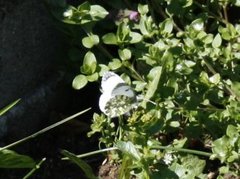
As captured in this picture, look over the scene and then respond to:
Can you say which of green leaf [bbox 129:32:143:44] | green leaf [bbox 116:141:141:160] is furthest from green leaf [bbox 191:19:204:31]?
green leaf [bbox 116:141:141:160]

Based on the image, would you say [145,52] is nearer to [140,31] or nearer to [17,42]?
[140,31]

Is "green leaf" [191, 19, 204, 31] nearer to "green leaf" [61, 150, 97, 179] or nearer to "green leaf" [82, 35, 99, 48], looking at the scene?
"green leaf" [82, 35, 99, 48]

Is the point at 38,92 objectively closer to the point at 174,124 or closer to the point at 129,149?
the point at 174,124

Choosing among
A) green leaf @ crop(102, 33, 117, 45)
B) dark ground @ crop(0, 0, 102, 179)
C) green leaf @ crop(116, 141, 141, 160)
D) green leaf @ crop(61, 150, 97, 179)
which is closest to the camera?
green leaf @ crop(61, 150, 97, 179)

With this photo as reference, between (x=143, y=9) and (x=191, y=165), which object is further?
(x=143, y=9)

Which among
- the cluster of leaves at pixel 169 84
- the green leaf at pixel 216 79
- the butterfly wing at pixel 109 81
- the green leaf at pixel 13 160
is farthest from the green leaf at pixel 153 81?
the green leaf at pixel 13 160

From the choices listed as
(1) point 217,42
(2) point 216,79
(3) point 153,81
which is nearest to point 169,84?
(3) point 153,81

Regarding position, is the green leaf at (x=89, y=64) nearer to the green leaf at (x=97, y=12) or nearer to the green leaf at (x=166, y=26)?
the green leaf at (x=97, y=12)
